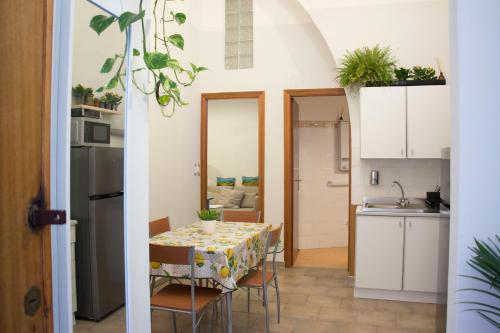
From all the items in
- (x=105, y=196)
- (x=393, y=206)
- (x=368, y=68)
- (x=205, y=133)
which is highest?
(x=368, y=68)

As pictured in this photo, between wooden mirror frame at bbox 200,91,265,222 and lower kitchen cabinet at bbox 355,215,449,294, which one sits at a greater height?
wooden mirror frame at bbox 200,91,265,222

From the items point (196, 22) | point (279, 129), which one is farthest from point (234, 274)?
point (196, 22)

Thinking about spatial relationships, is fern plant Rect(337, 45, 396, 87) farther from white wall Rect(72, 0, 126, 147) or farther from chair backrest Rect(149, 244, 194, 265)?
white wall Rect(72, 0, 126, 147)

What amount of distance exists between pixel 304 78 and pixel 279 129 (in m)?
0.73

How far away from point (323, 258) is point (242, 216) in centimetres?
231

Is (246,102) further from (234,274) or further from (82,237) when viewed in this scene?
(82,237)

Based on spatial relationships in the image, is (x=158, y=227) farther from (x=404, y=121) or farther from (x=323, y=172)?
(x=323, y=172)

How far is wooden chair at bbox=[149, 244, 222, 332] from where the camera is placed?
2.75m

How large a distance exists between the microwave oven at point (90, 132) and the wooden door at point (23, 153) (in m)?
0.38

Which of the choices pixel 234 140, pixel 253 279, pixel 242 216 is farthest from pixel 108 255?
pixel 234 140

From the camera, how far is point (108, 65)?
6.07ft

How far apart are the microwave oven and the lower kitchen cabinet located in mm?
3107

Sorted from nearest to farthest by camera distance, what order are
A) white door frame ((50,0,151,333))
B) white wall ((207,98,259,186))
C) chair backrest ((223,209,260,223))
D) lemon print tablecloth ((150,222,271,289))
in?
white door frame ((50,0,151,333)) < lemon print tablecloth ((150,222,271,289)) < chair backrest ((223,209,260,223)) < white wall ((207,98,259,186))

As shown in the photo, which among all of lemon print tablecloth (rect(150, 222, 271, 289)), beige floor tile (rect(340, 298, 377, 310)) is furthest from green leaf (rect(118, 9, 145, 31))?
beige floor tile (rect(340, 298, 377, 310))
